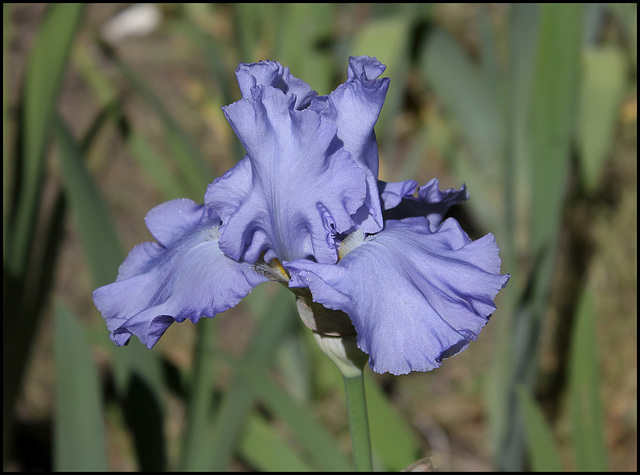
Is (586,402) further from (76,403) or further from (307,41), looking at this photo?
(307,41)

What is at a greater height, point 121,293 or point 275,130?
point 275,130

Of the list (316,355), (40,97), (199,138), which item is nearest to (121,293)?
(40,97)

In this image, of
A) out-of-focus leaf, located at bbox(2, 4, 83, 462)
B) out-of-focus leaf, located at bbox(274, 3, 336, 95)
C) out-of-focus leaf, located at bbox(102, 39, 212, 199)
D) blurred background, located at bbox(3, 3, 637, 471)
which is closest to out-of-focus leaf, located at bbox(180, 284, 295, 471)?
blurred background, located at bbox(3, 3, 637, 471)

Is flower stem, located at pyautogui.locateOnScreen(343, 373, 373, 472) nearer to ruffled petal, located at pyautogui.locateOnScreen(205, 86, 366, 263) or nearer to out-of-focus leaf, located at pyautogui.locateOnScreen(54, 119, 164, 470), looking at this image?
ruffled petal, located at pyautogui.locateOnScreen(205, 86, 366, 263)

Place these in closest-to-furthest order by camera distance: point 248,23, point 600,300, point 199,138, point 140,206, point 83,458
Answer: point 83,458
point 248,23
point 600,300
point 140,206
point 199,138

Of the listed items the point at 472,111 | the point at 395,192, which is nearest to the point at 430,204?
the point at 395,192

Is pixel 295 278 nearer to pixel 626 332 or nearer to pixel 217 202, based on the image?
pixel 217 202
